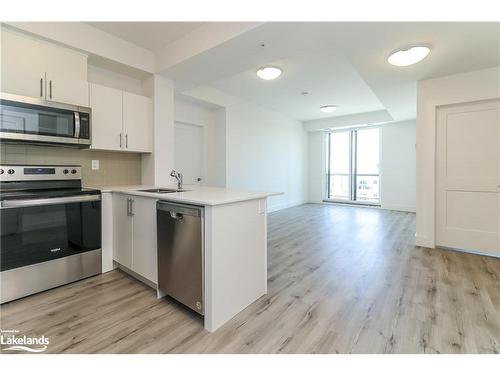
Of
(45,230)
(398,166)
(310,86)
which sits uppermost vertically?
(310,86)

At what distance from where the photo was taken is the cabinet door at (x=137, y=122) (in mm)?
3098

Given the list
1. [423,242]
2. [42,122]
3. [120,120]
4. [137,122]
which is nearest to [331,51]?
[137,122]

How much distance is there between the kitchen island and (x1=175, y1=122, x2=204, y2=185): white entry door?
7.02 ft

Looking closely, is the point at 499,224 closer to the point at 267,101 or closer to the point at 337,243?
the point at 337,243

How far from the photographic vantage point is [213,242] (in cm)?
171

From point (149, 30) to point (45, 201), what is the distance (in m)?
2.10

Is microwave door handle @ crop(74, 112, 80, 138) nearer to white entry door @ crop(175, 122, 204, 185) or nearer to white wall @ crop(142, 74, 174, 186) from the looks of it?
white wall @ crop(142, 74, 174, 186)

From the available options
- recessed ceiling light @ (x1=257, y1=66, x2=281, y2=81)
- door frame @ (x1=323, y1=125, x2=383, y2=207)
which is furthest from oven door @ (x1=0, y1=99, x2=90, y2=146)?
door frame @ (x1=323, y1=125, x2=383, y2=207)

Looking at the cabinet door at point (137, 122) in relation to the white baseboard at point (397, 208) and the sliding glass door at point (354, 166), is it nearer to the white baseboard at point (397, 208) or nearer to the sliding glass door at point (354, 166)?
the sliding glass door at point (354, 166)

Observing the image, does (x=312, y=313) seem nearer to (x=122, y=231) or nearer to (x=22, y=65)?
(x=122, y=231)

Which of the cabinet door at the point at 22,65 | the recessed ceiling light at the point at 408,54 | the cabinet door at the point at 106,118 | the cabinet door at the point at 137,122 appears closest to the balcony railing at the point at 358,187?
the recessed ceiling light at the point at 408,54

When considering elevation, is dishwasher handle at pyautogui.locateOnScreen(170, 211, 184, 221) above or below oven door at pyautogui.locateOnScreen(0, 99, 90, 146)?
below

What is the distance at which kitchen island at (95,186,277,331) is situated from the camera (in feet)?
5.73

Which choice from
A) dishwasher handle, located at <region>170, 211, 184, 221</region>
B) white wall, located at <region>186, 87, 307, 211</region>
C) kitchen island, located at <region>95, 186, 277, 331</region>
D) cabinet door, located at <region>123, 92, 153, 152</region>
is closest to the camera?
kitchen island, located at <region>95, 186, 277, 331</region>
